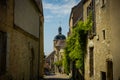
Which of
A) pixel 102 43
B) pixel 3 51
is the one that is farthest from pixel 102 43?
pixel 3 51

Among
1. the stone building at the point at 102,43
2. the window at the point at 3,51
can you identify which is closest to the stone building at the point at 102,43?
the stone building at the point at 102,43

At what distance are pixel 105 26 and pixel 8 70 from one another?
226 inches

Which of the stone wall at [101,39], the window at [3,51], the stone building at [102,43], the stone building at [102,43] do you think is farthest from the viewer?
the stone wall at [101,39]

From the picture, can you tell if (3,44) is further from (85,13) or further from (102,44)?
(85,13)

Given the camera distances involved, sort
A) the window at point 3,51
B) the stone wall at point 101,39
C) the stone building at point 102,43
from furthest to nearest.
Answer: the stone wall at point 101,39 → the stone building at point 102,43 → the window at point 3,51

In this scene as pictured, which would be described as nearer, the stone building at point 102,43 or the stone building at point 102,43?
the stone building at point 102,43

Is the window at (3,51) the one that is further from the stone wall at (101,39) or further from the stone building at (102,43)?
the stone wall at (101,39)

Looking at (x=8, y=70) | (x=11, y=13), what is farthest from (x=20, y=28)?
(x=8, y=70)

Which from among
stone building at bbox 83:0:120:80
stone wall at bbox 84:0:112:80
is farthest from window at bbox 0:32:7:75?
stone wall at bbox 84:0:112:80

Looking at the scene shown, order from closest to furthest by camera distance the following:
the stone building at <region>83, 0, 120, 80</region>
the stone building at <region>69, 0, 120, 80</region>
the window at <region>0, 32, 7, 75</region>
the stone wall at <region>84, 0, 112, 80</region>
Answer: the window at <region>0, 32, 7, 75</region>
the stone building at <region>69, 0, 120, 80</region>
the stone building at <region>83, 0, 120, 80</region>
the stone wall at <region>84, 0, 112, 80</region>

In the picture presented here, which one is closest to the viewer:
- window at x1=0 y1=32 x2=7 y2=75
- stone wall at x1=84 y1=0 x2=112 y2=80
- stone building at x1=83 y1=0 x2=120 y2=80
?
window at x1=0 y1=32 x2=7 y2=75

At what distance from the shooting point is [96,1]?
60.8 feet

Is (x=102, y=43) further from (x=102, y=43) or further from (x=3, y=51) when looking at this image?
(x=3, y=51)

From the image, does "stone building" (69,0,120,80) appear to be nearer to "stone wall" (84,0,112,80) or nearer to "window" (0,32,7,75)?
"stone wall" (84,0,112,80)
